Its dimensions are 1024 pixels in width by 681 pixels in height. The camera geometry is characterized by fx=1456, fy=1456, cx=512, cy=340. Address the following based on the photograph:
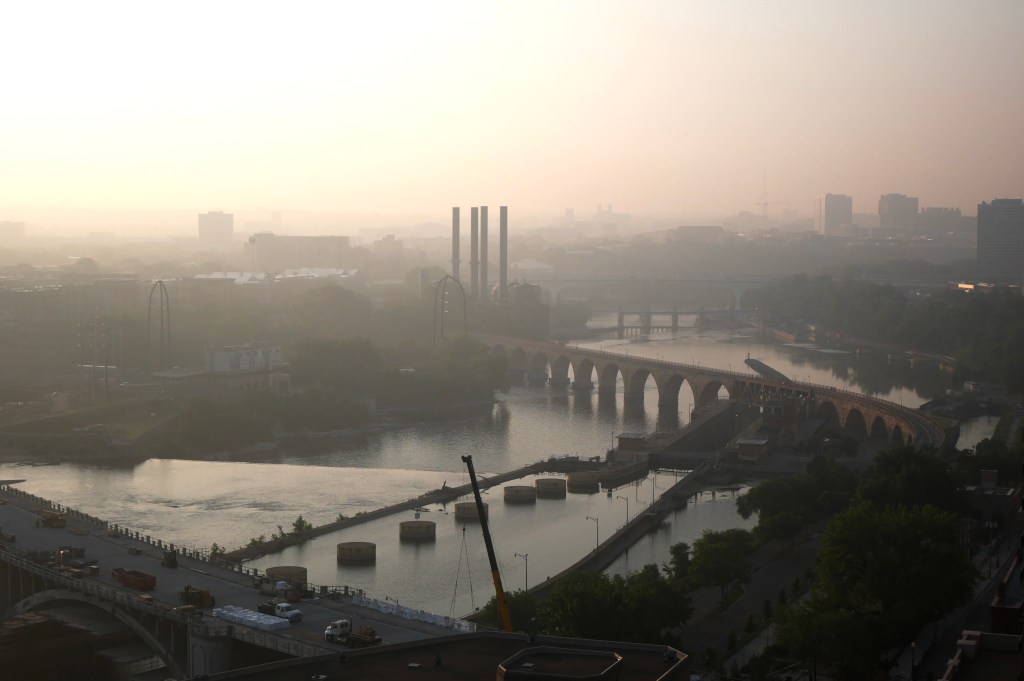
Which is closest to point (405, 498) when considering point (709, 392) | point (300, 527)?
point (300, 527)

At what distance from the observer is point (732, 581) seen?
400 inches

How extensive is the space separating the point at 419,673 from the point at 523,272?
148 feet

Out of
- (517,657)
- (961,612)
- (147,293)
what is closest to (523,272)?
(147,293)

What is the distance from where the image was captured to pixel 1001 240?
44000 millimetres

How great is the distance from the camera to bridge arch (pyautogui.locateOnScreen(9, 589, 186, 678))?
805cm

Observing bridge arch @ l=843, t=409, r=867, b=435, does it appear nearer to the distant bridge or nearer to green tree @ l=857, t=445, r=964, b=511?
green tree @ l=857, t=445, r=964, b=511

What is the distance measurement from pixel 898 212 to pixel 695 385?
6230 cm

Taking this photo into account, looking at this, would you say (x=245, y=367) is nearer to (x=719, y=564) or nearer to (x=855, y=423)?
(x=855, y=423)

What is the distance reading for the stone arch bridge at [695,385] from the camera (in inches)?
684

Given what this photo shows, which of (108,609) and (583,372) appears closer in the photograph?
(108,609)

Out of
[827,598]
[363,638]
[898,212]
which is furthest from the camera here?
[898,212]

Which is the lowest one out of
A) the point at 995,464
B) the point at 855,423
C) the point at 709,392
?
the point at 855,423

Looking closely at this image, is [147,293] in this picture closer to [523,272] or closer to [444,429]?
[444,429]

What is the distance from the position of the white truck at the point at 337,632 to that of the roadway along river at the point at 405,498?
2.41 m
